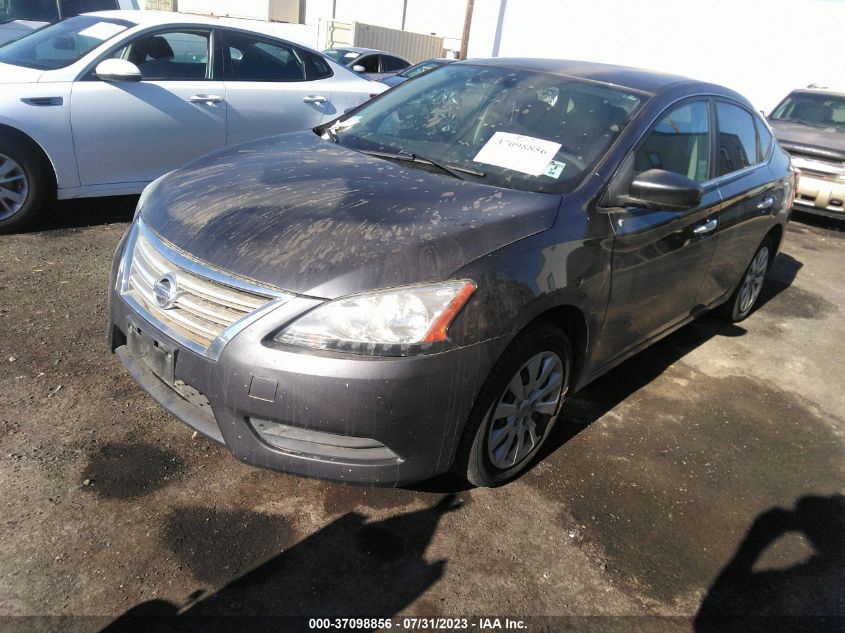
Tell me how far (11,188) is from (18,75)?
80 cm

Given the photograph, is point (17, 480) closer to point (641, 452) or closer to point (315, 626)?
point (315, 626)

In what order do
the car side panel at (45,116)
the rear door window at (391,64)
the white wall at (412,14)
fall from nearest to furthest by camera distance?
the car side panel at (45,116), the rear door window at (391,64), the white wall at (412,14)

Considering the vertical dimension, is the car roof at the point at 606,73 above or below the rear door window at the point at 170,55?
above

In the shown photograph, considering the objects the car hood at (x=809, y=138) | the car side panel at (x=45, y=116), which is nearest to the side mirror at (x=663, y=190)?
Answer: the car side panel at (x=45, y=116)

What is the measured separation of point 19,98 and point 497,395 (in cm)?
425

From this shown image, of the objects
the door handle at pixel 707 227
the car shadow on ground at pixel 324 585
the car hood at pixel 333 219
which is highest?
the car hood at pixel 333 219

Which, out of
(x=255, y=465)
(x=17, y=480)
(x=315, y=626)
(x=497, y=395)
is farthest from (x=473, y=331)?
(x=17, y=480)

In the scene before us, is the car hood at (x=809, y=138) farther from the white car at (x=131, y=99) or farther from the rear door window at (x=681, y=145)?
the white car at (x=131, y=99)

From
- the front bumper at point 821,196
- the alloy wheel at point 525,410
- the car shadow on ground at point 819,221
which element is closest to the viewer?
the alloy wheel at point 525,410

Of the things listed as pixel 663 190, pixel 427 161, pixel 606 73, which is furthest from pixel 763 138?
pixel 427 161

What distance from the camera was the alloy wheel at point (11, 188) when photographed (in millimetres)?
Answer: 4823

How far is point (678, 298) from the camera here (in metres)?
3.67

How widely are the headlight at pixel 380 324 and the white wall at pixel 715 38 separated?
50.3 ft

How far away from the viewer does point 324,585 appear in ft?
7.43
